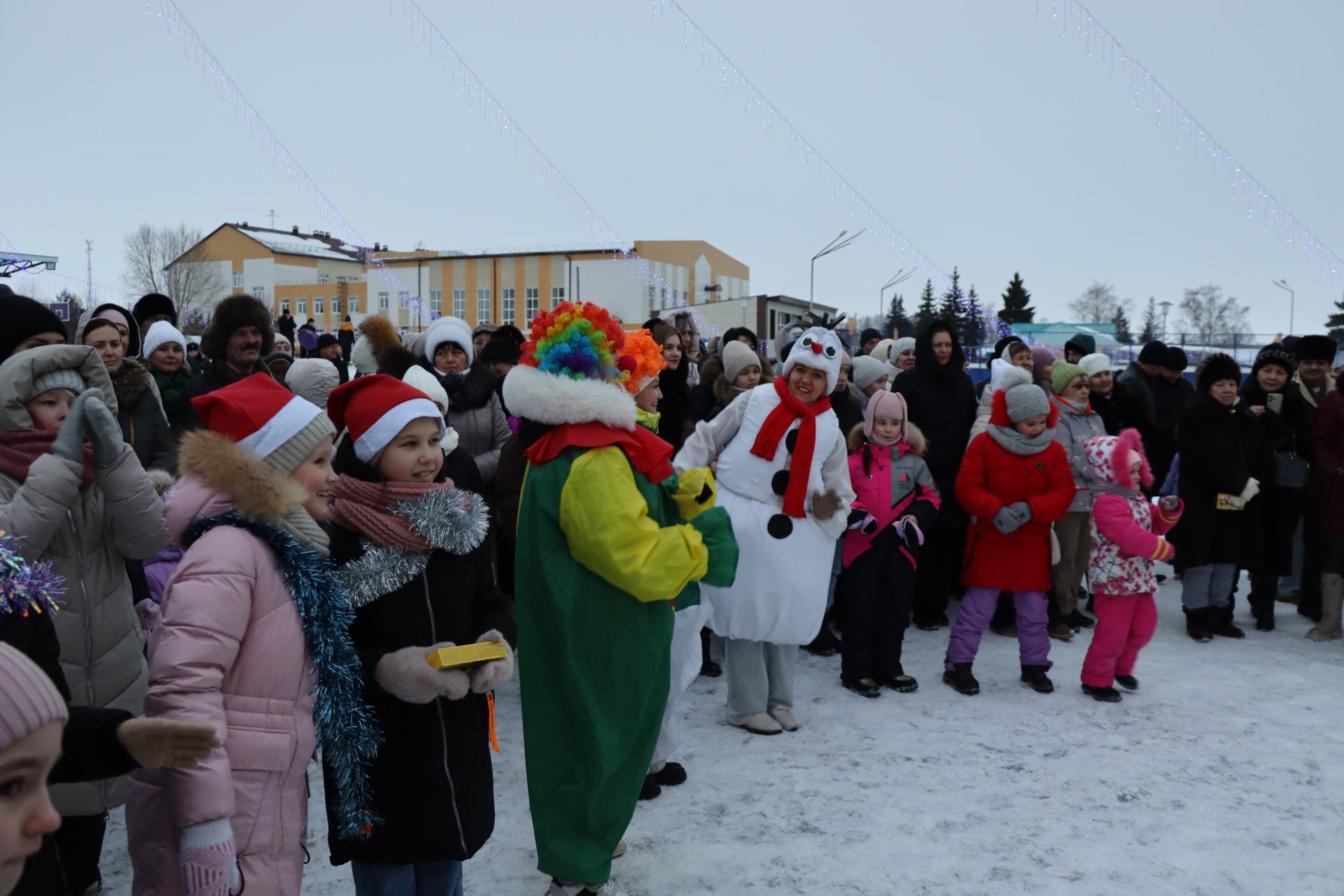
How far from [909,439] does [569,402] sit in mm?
3119

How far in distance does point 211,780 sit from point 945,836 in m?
2.91

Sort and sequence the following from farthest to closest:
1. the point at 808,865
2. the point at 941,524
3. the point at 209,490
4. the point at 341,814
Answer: the point at 941,524 < the point at 808,865 < the point at 341,814 < the point at 209,490

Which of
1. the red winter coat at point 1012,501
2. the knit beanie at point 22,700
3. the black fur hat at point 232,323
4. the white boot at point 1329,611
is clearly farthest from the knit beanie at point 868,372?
the knit beanie at point 22,700

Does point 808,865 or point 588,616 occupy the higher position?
point 588,616

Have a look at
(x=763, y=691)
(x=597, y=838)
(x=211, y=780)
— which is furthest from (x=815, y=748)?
(x=211, y=780)

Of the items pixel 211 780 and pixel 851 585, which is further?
pixel 851 585

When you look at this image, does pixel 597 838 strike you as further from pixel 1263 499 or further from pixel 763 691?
pixel 1263 499

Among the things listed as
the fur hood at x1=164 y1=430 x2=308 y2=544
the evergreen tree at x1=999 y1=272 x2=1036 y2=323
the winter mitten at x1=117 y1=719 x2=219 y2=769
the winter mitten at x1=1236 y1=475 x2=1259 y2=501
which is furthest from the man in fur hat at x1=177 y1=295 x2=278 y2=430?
the evergreen tree at x1=999 y1=272 x2=1036 y2=323

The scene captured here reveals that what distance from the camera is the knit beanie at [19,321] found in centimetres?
336

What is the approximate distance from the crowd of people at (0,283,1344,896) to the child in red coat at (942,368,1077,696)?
2cm

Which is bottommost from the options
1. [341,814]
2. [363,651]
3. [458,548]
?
[341,814]

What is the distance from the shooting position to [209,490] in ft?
7.47

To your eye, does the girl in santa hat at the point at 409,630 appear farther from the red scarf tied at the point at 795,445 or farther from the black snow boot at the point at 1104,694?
the black snow boot at the point at 1104,694

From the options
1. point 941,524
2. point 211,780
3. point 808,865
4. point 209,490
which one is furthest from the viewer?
point 941,524
